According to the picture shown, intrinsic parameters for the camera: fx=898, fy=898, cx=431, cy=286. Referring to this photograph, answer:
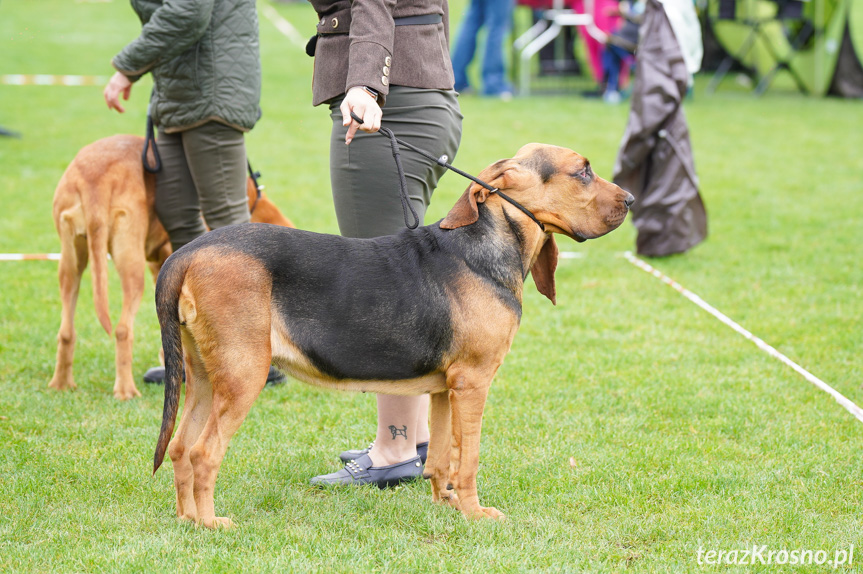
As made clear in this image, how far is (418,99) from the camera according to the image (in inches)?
144

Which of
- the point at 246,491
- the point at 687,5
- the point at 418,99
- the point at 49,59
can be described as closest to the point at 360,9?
the point at 418,99

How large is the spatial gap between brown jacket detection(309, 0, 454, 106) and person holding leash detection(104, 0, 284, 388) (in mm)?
1150

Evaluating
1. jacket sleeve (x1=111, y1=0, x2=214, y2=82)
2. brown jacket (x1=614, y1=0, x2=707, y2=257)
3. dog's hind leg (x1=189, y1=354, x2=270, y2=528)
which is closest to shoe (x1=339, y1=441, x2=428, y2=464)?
dog's hind leg (x1=189, y1=354, x2=270, y2=528)

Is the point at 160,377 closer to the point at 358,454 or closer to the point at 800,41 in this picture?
the point at 358,454

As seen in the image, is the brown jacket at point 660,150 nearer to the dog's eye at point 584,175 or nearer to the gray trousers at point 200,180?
the gray trousers at point 200,180

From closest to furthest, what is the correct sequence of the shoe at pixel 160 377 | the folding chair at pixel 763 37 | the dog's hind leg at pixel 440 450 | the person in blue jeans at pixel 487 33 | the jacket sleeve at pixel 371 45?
the jacket sleeve at pixel 371 45
the dog's hind leg at pixel 440 450
the shoe at pixel 160 377
the person in blue jeans at pixel 487 33
the folding chair at pixel 763 37

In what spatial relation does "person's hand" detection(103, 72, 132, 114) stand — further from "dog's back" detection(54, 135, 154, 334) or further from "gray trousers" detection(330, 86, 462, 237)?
"gray trousers" detection(330, 86, 462, 237)

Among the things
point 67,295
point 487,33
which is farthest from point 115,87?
point 487,33

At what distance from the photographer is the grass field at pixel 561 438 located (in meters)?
3.32

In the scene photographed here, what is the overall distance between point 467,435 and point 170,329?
1189mm

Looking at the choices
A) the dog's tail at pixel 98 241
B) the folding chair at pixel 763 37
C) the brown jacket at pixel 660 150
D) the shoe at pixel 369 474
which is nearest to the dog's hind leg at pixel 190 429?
the shoe at pixel 369 474

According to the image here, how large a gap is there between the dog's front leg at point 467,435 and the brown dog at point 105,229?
227 cm

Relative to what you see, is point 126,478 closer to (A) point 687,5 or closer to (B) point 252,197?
(B) point 252,197

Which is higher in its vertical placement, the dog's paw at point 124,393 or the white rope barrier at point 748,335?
the dog's paw at point 124,393
